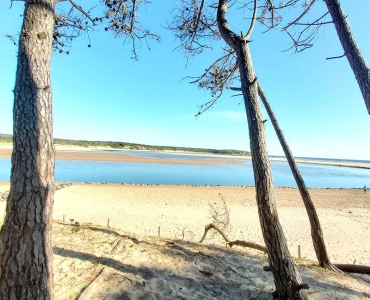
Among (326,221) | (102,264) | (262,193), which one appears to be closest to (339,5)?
(262,193)

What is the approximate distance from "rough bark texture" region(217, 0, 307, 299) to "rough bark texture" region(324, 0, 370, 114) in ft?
3.39

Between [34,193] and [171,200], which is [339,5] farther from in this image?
[171,200]

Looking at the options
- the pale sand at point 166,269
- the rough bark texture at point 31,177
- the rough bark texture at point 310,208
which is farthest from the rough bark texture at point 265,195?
the rough bark texture at point 31,177

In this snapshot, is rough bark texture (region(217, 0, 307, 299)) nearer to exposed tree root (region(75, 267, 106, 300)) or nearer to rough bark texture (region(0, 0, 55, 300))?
exposed tree root (region(75, 267, 106, 300))

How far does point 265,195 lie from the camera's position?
9.82 ft

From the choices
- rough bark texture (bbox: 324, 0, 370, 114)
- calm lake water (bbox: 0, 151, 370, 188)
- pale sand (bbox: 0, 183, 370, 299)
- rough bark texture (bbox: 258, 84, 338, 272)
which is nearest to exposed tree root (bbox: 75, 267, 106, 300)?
pale sand (bbox: 0, 183, 370, 299)

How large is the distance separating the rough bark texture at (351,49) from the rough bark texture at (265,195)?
1.03 m

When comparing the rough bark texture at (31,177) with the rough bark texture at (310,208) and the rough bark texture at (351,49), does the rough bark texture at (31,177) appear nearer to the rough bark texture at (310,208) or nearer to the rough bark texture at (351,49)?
the rough bark texture at (351,49)

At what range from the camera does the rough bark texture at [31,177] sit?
72.4 inches

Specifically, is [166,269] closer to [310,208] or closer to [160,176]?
[310,208]

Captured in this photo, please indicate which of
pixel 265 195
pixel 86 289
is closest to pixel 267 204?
pixel 265 195

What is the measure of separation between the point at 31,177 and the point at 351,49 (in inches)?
127

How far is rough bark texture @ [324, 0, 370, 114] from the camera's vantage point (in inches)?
93.5

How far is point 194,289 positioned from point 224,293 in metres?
0.39
